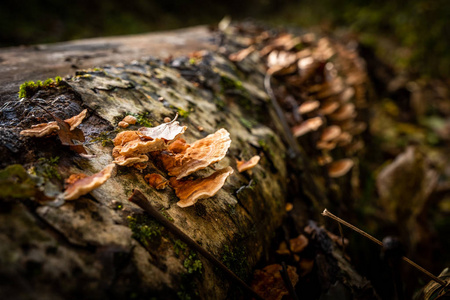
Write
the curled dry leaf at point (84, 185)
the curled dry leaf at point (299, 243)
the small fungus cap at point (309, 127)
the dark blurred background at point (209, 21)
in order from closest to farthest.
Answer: the curled dry leaf at point (84, 185), the curled dry leaf at point (299, 243), the small fungus cap at point (309, 127), the dark blurred background at point (209, 21)

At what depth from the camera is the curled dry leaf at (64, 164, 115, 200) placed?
122 centimetres

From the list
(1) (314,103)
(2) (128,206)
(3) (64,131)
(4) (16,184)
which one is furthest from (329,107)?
(4) (16,184)

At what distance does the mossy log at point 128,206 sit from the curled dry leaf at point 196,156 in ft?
0.43

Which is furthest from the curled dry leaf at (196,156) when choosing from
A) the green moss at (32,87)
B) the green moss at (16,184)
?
the green moss at (32,87)

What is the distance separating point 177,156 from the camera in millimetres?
1735

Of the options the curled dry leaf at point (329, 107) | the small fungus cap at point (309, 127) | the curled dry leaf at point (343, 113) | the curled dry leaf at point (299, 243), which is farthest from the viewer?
the curled dry leaf at point (343, 113)

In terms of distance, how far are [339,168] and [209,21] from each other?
609 inches

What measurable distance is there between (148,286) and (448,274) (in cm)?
239

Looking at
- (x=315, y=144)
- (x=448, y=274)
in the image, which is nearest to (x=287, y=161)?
(x=315, y=144)

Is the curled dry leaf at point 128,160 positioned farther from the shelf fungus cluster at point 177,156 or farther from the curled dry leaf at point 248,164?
the curled dry leaf at point 248,164

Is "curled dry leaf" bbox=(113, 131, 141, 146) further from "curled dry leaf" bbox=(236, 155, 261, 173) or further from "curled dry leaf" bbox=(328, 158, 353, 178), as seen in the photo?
"curled dry leaf" bbox=(328, 158, 353, 178)

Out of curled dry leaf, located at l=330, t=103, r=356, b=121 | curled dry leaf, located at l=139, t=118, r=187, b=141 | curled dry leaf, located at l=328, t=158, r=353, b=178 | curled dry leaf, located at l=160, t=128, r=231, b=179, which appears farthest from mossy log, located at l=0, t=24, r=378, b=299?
curled dry leaf, located at l=330, t=103, r=356, b=121

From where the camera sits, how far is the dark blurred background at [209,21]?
342 inches

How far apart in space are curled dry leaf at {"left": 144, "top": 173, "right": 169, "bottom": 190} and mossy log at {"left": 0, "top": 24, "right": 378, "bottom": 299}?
0.11 feet
